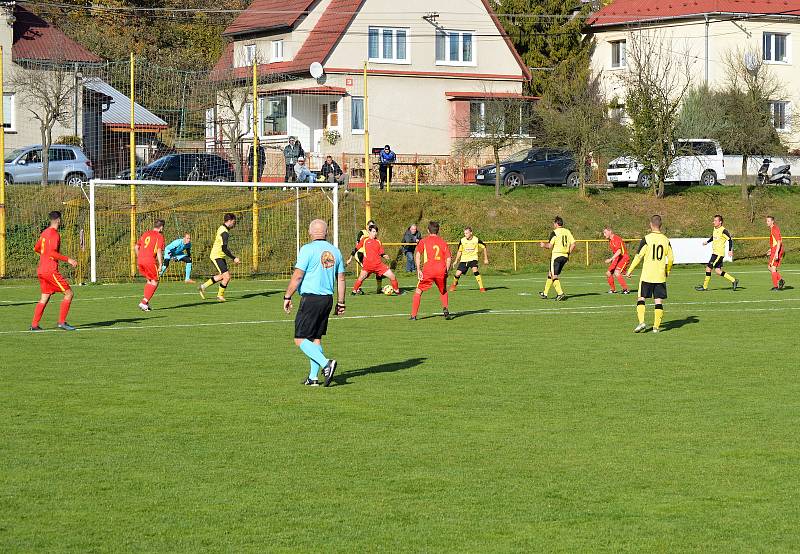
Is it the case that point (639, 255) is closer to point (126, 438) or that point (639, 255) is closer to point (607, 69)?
point (126, 438)

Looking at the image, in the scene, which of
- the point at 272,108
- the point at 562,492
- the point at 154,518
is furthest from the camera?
the point at 272,108

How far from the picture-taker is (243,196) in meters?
42.2

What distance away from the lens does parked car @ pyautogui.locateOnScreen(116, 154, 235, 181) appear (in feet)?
130

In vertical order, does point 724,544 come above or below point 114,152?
below

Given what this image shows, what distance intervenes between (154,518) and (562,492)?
120 inches

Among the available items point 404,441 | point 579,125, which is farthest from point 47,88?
point 404,441

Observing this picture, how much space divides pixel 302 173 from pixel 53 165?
8.57 metres

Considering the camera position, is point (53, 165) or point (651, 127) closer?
point (53, 165)

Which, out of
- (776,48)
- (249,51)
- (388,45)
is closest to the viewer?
(388,45)

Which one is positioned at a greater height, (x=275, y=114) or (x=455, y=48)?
(x=455, y=48)

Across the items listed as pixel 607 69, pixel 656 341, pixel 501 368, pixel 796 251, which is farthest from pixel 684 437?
pixel 607 69

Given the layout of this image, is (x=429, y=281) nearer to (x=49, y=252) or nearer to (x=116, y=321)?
(x=116, y=321)

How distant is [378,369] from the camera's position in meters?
16.5

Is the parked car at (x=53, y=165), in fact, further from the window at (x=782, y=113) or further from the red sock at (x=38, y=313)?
the window at (x=782, y=113)
